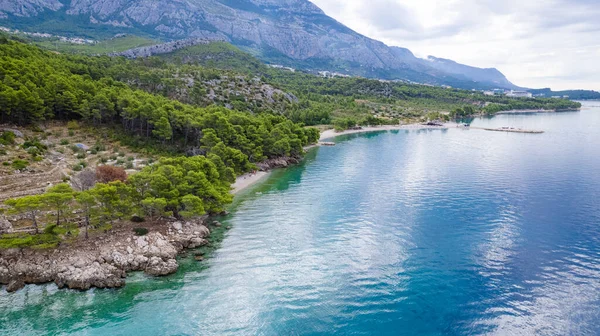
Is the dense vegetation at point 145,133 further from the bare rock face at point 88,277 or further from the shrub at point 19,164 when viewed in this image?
the shrub at point 19,164

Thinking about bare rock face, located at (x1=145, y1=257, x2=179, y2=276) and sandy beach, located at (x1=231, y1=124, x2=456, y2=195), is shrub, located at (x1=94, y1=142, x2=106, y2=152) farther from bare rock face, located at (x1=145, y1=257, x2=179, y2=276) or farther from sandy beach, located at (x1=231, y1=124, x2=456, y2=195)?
bare rock face, located at (x1=145, y1=257, x2=179, y2=276)

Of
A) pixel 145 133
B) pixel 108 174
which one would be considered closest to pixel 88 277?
pixel 108 174

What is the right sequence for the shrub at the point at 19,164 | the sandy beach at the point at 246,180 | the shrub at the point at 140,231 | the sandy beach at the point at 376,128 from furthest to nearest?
the sandy beach at the point at 376,128
the sandy beach at the point at 246,180
the shrub at the point at 19,164
the shrub at the point at 140,231

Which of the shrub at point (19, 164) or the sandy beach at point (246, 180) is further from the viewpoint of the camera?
the sandy beach at point (246, 180)

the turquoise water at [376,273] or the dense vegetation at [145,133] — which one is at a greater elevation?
the dense vegetation at [145,133]

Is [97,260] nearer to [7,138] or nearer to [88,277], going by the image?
[88,277]

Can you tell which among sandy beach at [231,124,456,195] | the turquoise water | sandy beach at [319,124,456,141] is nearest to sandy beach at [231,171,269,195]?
sandy beach at [231,124,456,195]

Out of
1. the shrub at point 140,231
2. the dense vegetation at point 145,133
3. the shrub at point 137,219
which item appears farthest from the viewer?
the shrub at point 137,219

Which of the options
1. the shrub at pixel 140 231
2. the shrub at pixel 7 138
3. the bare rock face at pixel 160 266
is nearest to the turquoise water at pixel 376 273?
the bare rock face at pixel 160 266
